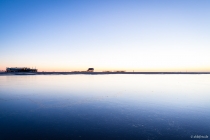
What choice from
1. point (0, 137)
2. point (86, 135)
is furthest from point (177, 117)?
point (0, 137)

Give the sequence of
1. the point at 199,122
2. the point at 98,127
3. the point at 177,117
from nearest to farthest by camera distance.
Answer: the point at 98,127 → the point at 199,122 → the point at 177,117

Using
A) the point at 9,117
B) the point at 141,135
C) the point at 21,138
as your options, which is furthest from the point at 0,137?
the point at 141,135

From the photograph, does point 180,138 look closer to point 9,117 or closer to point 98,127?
point 98,127

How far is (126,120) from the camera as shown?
6117mm

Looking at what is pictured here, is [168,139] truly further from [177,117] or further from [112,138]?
[177,117]

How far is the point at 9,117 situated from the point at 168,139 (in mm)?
6157

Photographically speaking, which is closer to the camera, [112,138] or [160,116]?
[112,138]

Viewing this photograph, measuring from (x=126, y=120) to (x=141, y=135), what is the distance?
1409 millimetres

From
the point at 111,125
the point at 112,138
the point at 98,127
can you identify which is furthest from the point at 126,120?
the point at 112,138

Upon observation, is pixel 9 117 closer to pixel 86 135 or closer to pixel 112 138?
pixel 86 135

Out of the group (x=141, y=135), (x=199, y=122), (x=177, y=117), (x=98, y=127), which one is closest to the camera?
(x=141, y=135)

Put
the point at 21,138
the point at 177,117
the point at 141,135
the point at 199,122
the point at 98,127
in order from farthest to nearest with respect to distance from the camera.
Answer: the point at 177,117, the point at 199,122, the point at 98,127, the point at 141,135, the point at 21,138

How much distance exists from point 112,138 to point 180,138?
6.68 ft

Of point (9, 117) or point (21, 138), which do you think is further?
point (9, 117)
